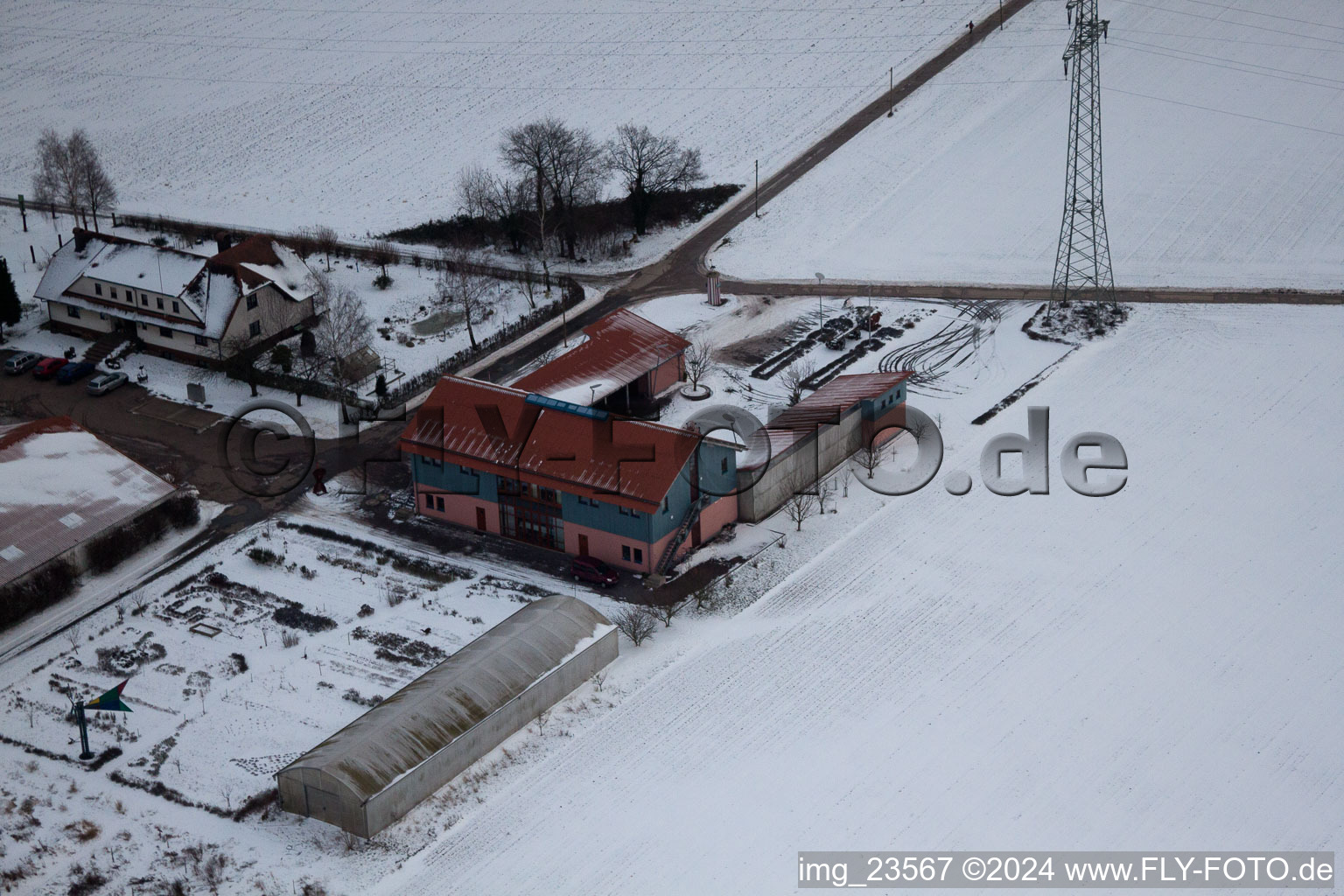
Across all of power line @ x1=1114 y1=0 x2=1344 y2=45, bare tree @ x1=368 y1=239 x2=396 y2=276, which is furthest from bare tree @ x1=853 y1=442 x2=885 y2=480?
power line @ x1=1114 y1=0 x2=1344 y2=45

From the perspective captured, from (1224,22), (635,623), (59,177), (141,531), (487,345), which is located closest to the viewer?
(635,623)

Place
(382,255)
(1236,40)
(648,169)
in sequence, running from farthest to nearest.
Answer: (1236,40), (648,169), (382,255)

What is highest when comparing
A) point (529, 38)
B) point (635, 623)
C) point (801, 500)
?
point (529, 38)

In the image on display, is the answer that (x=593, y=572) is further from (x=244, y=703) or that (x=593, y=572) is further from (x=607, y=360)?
(x=607, y=360)

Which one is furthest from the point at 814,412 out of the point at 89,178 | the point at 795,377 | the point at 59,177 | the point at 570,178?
the point at 59,177

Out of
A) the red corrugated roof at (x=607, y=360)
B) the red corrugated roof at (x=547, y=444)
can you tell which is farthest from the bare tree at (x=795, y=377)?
the red corrugated roof at (x=547, y=444)

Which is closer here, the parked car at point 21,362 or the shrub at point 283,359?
the shrub at point 283,359

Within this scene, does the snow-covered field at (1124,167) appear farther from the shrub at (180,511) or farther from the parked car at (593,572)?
the shrub at (180,511)
